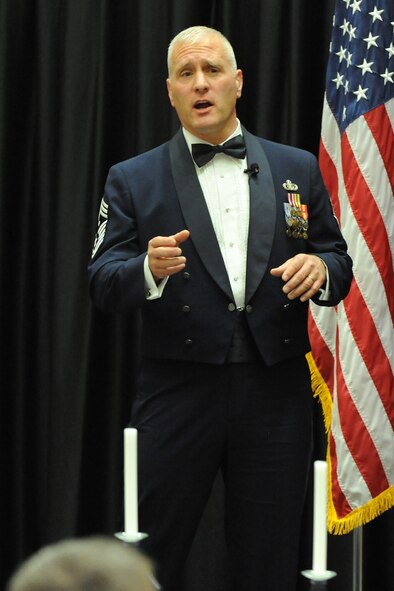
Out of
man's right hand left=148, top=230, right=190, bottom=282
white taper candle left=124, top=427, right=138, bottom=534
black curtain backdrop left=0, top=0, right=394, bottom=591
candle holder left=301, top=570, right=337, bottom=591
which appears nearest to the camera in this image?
candle holder left=301, top=570, right=337, bottom=591

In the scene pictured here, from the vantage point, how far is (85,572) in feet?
2.56

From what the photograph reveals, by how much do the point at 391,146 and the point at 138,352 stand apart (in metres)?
1.23

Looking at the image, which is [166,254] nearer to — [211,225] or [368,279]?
[211,225]

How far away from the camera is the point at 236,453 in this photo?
8.56 ft

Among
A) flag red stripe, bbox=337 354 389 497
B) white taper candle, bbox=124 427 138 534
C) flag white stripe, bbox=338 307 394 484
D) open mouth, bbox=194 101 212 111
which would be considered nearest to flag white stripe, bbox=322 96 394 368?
flag white stripe, bbox=338 307 394 484

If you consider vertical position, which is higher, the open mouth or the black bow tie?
the open mouth

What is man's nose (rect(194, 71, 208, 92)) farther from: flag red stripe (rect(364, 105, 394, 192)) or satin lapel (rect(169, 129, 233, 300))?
flag red stripe (rect(364, 105, 394, 192))

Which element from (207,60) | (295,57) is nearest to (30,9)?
(295,57)

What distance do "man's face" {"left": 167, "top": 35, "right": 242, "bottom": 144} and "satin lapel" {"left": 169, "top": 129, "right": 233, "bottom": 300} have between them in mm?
88

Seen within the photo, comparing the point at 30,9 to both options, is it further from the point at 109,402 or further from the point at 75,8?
the point at 109,402

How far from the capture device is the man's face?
2.65m

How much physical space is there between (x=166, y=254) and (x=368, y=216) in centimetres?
118

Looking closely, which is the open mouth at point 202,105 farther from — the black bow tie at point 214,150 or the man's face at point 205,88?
the black bow tie at point 214,150

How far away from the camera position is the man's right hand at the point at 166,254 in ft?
7.43
